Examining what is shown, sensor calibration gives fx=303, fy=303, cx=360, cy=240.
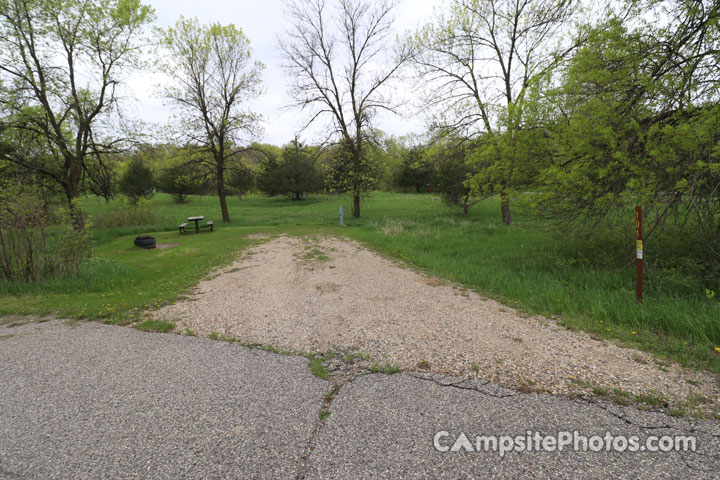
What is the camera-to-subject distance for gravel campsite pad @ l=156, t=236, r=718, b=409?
281 centimetres

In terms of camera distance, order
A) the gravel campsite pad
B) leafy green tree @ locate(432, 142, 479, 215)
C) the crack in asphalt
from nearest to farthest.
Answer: the crack in asphalt
the gravel campsite pad
leafy green tree @ locate(432, 142, 479, 215)

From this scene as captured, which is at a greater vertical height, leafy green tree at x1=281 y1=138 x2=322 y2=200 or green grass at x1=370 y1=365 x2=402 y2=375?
leafy green tree at x1=281 y1=138 x2=322 y2=200

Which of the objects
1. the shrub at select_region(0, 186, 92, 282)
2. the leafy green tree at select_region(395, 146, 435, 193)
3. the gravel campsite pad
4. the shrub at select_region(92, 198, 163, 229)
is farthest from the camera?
the leafy green tree at select_region(395, 146, 435, 193)

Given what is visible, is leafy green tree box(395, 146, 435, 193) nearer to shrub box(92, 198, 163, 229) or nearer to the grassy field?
shrub box(92, 198, 163, 229)

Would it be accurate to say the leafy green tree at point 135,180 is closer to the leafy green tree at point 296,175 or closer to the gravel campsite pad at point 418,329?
the leafy green tree at point 296,175

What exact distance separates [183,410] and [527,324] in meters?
4.09

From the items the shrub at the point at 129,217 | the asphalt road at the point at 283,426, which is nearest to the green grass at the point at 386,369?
the asphalt road at the point at 283,426

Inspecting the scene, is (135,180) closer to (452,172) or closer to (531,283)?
(452,172)

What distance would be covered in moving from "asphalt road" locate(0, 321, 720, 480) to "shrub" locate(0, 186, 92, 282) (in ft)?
14.5

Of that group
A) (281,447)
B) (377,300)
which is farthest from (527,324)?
(281,447)

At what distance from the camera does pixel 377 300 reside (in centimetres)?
531

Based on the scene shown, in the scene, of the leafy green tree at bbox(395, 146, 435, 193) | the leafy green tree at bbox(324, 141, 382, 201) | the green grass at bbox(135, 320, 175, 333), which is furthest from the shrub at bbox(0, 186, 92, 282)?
the leafy green tree at bbox(395, 146, 435, 193)

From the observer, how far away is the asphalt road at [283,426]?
6.14 feet

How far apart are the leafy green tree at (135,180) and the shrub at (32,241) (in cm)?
2500
